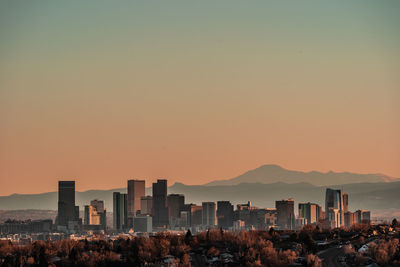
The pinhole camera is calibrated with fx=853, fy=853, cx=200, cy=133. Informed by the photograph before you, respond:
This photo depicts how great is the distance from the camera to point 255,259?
258 ft

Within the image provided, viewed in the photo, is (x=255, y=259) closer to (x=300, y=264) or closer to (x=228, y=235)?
(x=300, y=264)

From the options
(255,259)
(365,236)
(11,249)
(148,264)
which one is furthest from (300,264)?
(11,249)

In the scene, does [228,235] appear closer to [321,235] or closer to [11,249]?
[321,235]

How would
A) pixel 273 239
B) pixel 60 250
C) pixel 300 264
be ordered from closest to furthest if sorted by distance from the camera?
pixel 300 264
pixel 60 250
pixel 273 239

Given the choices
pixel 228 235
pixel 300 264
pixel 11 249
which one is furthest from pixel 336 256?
pixel 11 249

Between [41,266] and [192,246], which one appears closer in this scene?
[41,266]

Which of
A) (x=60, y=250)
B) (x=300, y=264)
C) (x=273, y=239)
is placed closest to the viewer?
(x=300, y=264)

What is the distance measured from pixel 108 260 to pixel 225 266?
38.3 ft

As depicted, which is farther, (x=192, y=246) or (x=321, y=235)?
(x=321, y=235)

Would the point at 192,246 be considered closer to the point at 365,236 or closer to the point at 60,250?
the point at 60,250

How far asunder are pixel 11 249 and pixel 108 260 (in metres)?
12.4

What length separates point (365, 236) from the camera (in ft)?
312

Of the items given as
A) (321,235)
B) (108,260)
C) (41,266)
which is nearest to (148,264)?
(108,260)

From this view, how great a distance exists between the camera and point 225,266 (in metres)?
77.6
